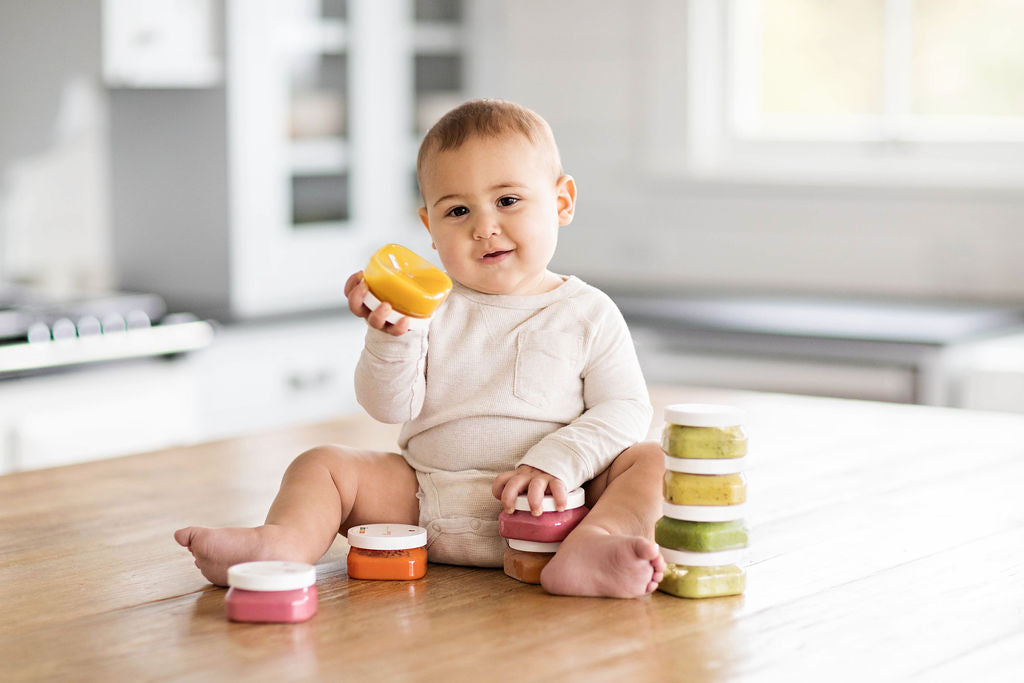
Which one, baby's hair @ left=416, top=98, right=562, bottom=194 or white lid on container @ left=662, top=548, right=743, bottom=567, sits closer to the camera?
white lid on container @ left=662, top=548, right=743, bottom=567

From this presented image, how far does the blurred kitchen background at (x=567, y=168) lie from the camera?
2906mm

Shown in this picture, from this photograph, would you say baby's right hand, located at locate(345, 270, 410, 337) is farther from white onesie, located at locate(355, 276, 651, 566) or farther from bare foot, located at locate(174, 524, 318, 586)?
bare foot, located at locate(174, 524, 318, 586)

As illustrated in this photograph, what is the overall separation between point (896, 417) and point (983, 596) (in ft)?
2.78

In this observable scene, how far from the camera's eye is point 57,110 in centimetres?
336

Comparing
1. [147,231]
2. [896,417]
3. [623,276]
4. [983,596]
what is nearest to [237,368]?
[147,231]

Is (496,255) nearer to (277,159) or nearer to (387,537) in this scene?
(387,537)

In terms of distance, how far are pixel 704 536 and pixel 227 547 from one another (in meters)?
0.36

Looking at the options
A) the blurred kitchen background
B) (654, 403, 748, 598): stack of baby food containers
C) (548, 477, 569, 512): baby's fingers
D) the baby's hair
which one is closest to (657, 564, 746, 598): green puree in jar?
(654, 403, 748, 598): stack of baby food containers

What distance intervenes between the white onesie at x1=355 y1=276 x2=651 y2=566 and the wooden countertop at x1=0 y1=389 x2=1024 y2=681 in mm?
62

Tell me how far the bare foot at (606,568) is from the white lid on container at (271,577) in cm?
18

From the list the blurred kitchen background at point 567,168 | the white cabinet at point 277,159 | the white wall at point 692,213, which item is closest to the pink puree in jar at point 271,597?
the blurred kitchen background at point 567,168

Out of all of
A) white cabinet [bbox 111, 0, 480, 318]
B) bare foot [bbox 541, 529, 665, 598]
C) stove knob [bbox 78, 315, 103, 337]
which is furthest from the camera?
white cabinet [bbox 111, 0, 480, 318]

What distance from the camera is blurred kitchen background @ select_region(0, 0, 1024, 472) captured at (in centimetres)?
291

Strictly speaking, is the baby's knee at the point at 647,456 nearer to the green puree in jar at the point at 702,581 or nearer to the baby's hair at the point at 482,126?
the green puree in jar at the point at 702,581
